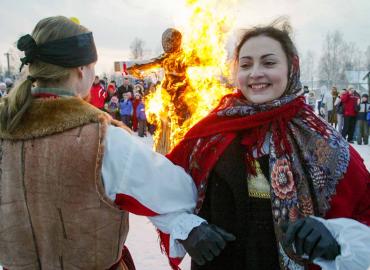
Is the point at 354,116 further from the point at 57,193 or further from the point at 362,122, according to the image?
the point at 57,193

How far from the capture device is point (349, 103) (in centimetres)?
1224

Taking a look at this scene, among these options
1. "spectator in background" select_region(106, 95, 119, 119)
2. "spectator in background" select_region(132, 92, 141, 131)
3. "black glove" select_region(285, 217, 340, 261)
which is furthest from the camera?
"spectator in background" select_region(132, 92, 141, 131)

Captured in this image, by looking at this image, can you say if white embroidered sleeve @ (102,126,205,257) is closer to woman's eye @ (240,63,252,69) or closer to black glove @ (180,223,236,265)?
black glove @ (180,223,236,265)

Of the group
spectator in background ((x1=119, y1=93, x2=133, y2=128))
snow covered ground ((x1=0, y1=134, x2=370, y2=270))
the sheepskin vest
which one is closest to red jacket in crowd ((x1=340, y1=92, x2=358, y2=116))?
spectator in background ((x1=119, y1=93, x2=133, y2=128))

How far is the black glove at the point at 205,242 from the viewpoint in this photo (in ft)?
5.05

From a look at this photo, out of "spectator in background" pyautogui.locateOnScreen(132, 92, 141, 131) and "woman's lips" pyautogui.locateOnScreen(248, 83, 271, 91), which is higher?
"woman's lips" pyautogui.locateOnScreen(248, 83, 271, 91)

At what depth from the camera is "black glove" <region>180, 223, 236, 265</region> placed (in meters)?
1.54

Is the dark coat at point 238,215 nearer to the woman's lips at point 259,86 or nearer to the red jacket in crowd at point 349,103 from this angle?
the woman's lips at point 259,86

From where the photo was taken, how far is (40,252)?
5.29ft

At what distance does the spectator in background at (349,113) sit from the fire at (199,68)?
8.53m

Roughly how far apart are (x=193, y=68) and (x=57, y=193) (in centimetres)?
350

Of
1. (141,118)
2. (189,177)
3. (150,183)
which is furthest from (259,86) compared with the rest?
(141,118)

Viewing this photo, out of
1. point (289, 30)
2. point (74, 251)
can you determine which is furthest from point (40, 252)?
point (289, 30)

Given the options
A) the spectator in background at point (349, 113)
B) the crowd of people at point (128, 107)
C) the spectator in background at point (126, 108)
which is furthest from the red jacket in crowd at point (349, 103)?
the spectator in background at point (126, 108)
